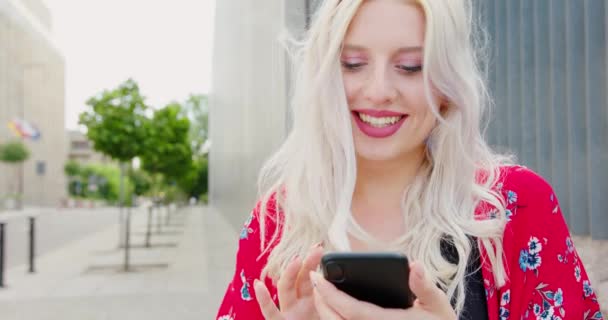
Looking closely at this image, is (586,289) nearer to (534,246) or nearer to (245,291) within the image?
(534,246)

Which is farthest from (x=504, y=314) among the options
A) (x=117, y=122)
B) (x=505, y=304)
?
(x=117, y=122)

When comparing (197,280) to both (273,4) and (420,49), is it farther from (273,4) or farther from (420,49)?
(420,49)

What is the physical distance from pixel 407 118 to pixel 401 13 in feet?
0.67

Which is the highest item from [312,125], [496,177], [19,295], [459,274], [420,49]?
[420,49]

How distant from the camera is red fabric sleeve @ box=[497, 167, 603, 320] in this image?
1.21m

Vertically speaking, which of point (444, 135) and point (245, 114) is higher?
point (245, 114)

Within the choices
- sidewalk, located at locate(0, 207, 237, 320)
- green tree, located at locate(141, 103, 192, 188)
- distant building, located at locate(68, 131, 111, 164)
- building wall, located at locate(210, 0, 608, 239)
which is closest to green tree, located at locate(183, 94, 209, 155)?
green tree, located at locate(141, 103, 192, 188)

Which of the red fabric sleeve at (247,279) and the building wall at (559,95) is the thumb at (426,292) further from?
the building wall at (559,95)

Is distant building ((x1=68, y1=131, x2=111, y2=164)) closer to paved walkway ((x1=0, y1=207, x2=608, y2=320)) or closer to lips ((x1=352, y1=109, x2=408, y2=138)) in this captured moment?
paved walkway ((x1=0, y1=207, x2=608, y2=320))

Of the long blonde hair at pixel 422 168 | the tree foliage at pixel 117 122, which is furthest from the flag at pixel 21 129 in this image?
the long blonde hair at pixel 422 168

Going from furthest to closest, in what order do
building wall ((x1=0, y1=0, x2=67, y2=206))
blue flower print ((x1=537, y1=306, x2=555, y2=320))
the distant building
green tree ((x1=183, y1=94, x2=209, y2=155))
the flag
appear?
the distant building, building wall ((x1=0, y1=0, x2=67, y2=206)), the flag, green tree ((x1=183, y1=94, x2=209, y2=155)), blue flower print ((x1=537, y1=306, x2=555, y2=320))

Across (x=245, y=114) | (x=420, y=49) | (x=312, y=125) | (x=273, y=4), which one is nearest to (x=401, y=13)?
(x=420, y=49)

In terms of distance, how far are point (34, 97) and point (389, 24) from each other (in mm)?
61529

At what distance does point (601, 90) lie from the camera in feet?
8.27
